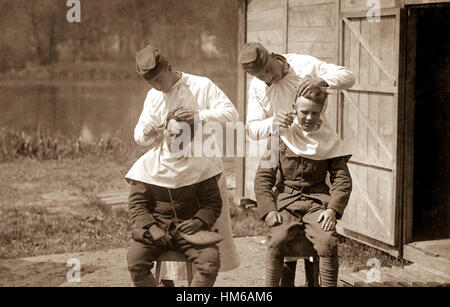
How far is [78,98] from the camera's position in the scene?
13516mm

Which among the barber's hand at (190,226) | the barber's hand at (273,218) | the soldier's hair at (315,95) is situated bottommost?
the barber's hand at (190,226)

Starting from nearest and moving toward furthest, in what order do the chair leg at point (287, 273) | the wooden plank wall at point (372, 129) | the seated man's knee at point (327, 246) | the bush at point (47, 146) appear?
the seated man's knee at point (327, 246) < the chair leg at point (287, 273) < the wooden plank wall at point (372, 129) < the bush at point (47, 146)

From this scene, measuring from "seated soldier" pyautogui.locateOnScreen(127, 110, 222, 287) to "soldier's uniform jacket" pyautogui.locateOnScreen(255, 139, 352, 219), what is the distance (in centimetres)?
35

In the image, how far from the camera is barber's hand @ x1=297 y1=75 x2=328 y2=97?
14.8 ft

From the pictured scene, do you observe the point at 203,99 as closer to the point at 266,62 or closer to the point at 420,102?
the point at 266,62

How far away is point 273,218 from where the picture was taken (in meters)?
4.66

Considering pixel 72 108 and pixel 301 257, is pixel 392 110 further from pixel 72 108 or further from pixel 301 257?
pixel 72 108

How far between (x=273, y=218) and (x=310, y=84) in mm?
903

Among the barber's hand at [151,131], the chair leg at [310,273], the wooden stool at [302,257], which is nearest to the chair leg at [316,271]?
the wooden stool at [302,257]

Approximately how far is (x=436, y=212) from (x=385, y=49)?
75.6 inches

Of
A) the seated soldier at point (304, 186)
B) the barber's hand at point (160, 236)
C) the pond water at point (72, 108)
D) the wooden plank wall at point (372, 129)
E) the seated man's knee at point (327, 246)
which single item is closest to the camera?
the seated man's knee at point (327, 246)

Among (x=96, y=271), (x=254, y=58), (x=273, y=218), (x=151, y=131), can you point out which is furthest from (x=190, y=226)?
(x=96, y=271)

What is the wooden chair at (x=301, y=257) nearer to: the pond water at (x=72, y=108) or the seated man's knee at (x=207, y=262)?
the seated man's knee at (x=207, y=262)

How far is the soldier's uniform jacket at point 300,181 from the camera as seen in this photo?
4.65m
